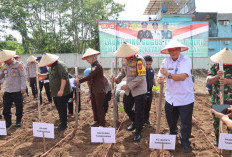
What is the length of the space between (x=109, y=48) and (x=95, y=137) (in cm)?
620

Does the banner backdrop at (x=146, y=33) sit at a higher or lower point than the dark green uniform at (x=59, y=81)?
higher

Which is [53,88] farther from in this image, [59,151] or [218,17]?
[218,17]

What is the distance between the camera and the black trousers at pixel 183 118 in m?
2.63

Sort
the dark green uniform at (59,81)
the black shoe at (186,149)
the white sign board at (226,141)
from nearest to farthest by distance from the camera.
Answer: the white sign board at (226,141), the black shoe at (186,149), the dark green uniform at (59,81)

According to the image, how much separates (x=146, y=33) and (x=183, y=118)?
242 inches

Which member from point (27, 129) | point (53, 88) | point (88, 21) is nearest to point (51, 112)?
point (27, 129)

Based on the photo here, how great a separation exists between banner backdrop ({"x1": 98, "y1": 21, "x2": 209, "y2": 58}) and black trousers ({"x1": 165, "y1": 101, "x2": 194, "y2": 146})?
5692 millimetres

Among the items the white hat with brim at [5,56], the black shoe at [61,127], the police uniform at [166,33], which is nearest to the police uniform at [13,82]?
the white hat with brim at [5,56]

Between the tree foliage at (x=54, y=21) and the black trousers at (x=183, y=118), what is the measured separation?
15.1 metres

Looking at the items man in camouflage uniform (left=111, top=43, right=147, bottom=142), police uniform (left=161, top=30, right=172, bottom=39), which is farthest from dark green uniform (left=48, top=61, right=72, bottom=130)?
police uniform (left=161, top=30, right=172, bottom=39)

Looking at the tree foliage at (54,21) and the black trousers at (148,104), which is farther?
the tree foliage at (54,21)

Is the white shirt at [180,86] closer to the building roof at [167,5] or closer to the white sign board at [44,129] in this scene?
the white sign board at [44,129]

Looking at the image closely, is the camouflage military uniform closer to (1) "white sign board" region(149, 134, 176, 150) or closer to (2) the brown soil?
(2) the brown soil

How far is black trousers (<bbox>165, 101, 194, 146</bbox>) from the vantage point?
2.63 meters
